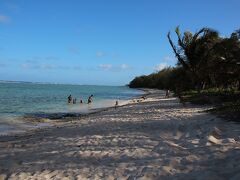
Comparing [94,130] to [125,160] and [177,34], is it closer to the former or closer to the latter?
[125,160]

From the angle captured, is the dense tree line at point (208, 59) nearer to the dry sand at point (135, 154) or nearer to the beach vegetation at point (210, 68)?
the beach vegetation at point (210, 68)

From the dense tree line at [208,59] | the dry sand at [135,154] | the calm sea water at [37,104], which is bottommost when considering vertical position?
the calm sea water at [37,104]

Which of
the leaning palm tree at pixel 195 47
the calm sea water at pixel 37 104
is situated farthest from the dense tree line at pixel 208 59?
the calm sea water at pixel 37 104

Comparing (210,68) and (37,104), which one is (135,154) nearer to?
(210,68)

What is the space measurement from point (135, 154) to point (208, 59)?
24024 millimetres

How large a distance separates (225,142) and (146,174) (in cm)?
317

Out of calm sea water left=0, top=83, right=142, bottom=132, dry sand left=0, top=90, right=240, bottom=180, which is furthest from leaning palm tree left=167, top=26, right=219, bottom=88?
dry sand left=0, top=90, right=240, bottom=180

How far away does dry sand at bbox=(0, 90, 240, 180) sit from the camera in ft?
25.1

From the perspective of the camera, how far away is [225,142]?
32.2 feet

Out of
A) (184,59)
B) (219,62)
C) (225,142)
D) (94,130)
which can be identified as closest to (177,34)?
(184,59)

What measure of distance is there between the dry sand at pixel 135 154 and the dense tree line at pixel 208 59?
13.1 m

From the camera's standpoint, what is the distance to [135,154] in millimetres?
9180

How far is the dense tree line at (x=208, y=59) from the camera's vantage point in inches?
1009

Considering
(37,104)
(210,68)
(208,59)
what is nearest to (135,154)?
(210,68)
